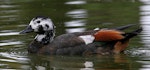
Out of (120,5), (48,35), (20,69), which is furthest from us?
(120,5)

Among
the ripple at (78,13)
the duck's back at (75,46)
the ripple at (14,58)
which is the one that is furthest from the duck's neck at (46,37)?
the ripple at (78,13)

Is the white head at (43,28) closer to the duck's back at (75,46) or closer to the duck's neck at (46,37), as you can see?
the duck's neck at (46,37)

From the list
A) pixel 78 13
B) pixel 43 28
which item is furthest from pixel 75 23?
pixel 43 28

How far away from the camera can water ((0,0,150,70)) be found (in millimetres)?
12359

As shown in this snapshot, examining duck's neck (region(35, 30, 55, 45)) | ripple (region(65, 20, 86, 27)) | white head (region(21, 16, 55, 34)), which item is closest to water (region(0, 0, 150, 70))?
ripple (region(65, 20, 86, 27))

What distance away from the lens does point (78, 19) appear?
674 inches

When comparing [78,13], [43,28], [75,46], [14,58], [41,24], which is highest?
[41,24]

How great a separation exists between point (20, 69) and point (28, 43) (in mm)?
2844

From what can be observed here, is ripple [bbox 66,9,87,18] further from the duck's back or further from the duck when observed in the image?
the duck's back

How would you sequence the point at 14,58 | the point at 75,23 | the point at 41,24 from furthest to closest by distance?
1. the point at 75,23
2. the point at 41,24
3. the point at 14,58

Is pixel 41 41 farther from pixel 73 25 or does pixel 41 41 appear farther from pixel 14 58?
pixel 73 25

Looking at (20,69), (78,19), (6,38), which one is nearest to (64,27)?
(78,19)

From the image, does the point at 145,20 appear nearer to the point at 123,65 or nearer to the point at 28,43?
the point at 28,43

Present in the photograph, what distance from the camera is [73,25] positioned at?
1639cm
